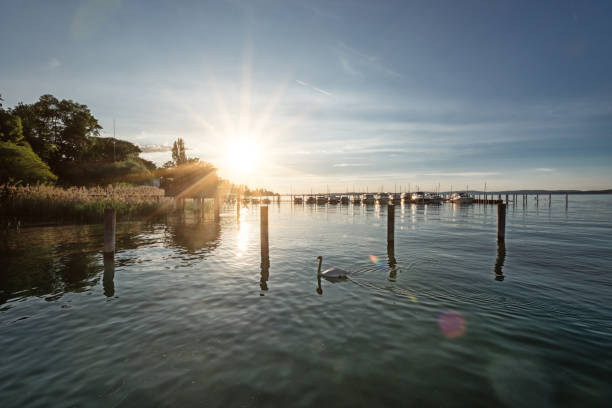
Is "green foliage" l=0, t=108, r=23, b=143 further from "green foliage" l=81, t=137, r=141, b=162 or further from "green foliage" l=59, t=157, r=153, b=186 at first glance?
"green foliage" l=81, t=137, r=141, b=162

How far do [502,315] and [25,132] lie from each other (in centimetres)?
7192

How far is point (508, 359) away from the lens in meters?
5.83

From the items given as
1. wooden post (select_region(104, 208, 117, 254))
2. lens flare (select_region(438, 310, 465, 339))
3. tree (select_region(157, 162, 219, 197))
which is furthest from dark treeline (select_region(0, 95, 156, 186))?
lens flare (select_region(438, 310, 465, 339))

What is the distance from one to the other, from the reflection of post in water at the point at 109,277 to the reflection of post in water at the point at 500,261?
47.2 ft

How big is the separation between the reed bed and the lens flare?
28.3 m

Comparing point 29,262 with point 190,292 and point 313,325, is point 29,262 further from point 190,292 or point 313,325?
point 313,325

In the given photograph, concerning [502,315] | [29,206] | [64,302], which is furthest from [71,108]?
[502,315]

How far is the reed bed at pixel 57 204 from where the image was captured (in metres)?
22.6

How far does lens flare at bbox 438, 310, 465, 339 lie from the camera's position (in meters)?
6.90

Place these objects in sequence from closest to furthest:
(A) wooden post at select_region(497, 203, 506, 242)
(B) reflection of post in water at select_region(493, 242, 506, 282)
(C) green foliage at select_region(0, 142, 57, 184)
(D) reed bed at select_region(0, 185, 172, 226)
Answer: (B) reflection of post in water at select_region(493, 242, 506, 282) → (A) wooden post at select_region(497, 203, 506, 242) → (D) reed bed at select_region(0, 185, 172, 226) → (C) green foliage at select_region(0, 142, 57, 184)

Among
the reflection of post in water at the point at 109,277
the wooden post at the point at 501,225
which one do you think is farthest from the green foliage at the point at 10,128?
the wooden post at the point at 501,225

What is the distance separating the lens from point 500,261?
14.8 m

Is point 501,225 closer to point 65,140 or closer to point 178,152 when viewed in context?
point 65,140

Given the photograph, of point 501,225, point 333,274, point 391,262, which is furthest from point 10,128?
point 501,225
